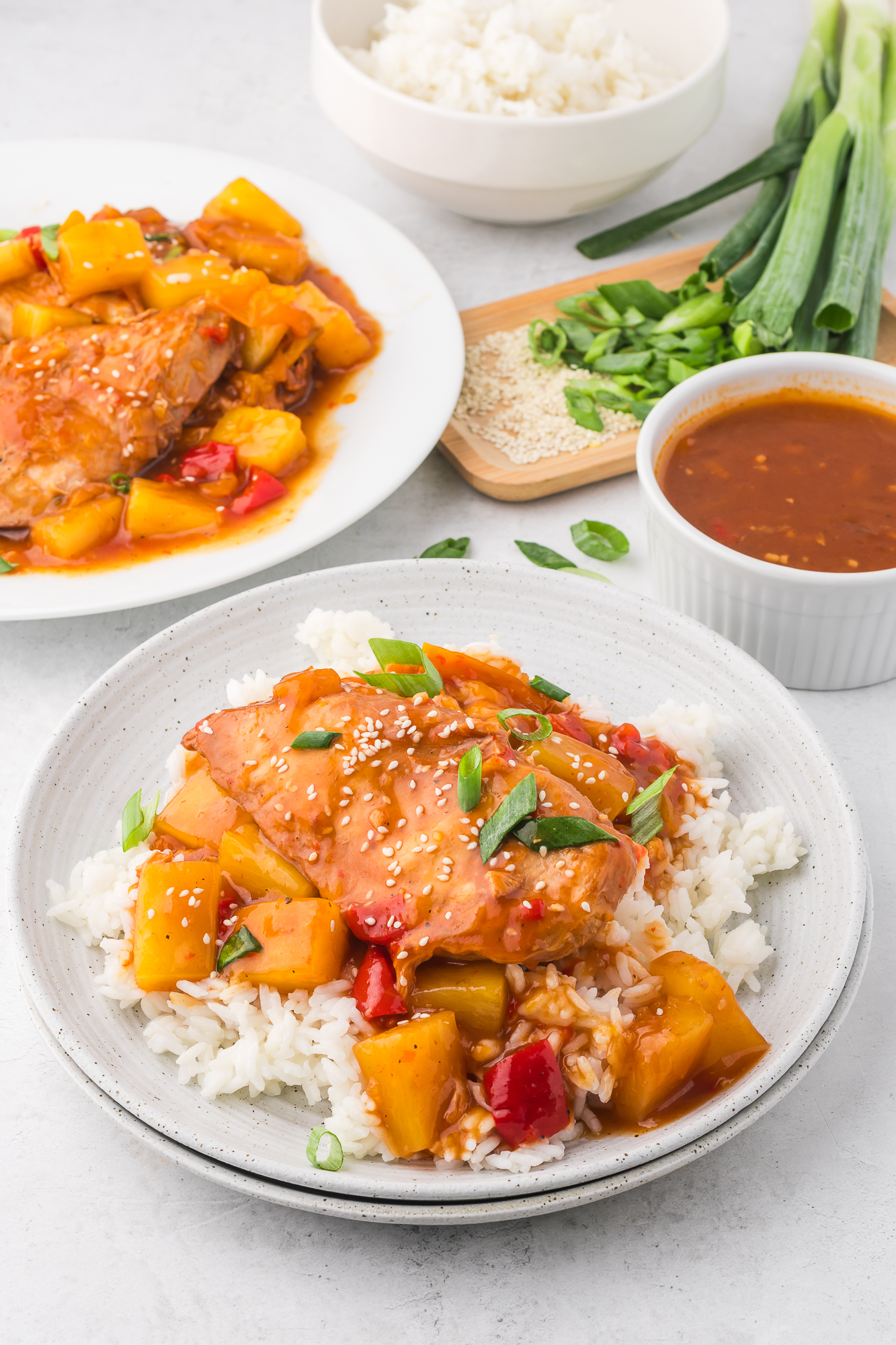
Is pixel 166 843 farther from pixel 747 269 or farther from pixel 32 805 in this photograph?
pixel 747 269

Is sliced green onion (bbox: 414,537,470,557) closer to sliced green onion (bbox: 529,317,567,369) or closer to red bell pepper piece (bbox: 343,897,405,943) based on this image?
sliced green onion (bbox: 529,317,567,369)

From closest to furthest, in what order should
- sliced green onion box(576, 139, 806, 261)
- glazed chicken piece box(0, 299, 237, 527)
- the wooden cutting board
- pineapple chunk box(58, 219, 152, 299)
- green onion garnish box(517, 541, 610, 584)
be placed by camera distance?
1. glazed chicken piece box(0, 299, 237, 527)
2. green onion garnish box(517, 541, 610, 584)
3. the wooden cutting board
4. pineapple chunk box(58, 219, 152, 299)
5. sliced green onion box(576, 139, 806, 261)

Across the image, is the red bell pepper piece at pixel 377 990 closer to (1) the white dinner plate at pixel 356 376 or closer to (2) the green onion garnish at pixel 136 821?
(2) the green onion garnish at pixel 136 821

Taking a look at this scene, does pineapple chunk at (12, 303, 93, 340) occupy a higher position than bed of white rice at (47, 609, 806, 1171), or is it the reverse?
pineapple chunk at (12, 303, 93, 340)

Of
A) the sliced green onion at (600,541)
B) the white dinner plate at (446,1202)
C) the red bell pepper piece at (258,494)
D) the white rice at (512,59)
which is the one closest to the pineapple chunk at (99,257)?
the red bell pepper piece at (258,494)

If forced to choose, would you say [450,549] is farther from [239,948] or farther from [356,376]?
[239,948]

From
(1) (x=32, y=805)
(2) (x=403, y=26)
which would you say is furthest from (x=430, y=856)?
(2) (x=403, y=26)

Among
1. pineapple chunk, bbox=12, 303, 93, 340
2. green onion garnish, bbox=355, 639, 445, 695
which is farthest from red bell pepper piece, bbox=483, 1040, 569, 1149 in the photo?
pineapple chunk, bbox=12, 303, 93, 340
